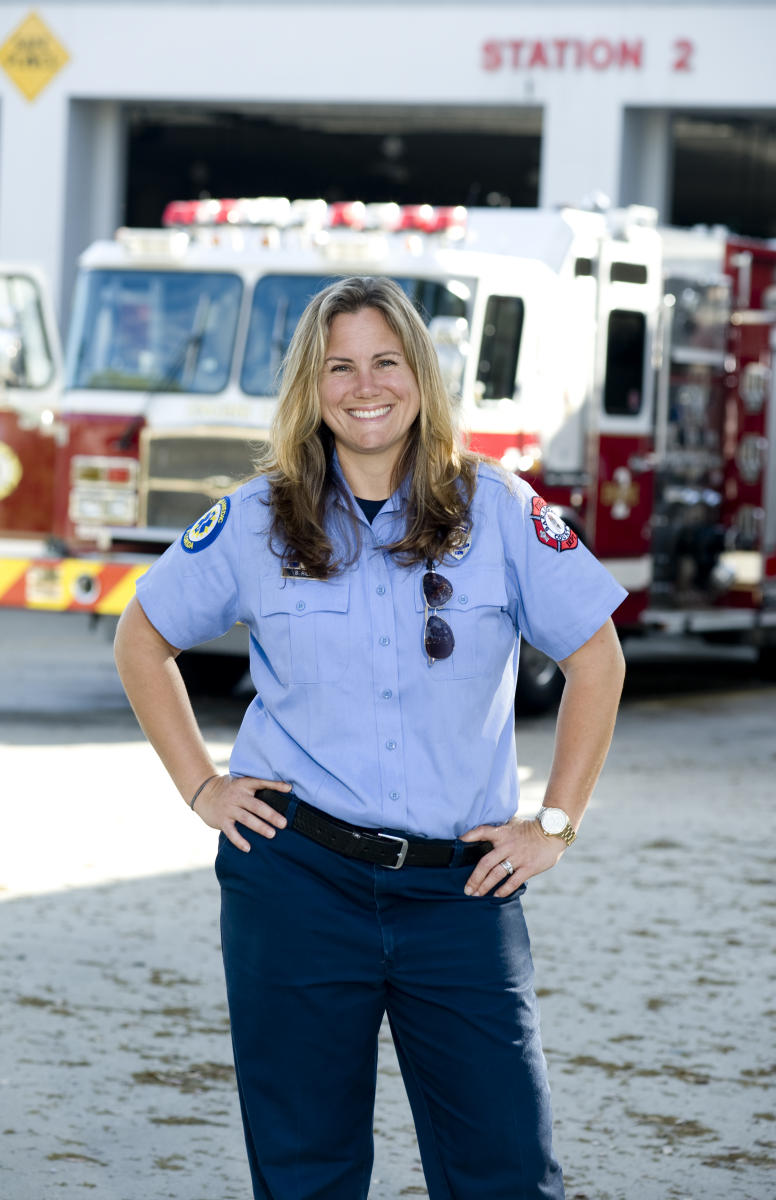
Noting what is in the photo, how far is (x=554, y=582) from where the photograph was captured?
310 cm

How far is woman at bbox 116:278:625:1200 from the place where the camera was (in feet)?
9.93

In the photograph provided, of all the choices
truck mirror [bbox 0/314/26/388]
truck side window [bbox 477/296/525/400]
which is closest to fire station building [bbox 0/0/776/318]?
truck mirror [bbox 0/314/26/388]

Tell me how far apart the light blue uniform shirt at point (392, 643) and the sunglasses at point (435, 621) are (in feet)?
0.04

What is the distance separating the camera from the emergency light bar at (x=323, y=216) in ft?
36.5

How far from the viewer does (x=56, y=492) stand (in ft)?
37.4

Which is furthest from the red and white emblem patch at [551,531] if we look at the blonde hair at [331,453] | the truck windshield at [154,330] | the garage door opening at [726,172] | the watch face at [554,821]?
the garage door opening at [726,172]

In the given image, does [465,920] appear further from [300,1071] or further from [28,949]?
[28,949]

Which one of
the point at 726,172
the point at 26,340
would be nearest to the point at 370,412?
the point at 26,340

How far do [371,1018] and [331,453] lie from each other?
2.95 feet

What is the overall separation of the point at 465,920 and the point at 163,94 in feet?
57.8

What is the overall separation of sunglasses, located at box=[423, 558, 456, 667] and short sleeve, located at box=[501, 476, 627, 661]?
0.14 meters

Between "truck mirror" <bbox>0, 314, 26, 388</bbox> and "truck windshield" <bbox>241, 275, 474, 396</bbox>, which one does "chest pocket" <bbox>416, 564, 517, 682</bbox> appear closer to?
"truck windshield" <bbox>241, 275, 474, 396</bbox>

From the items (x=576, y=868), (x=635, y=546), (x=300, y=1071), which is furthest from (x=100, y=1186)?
(x=635, y=546)

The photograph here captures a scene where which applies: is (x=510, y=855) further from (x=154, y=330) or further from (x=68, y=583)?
(x=154, y=330)
